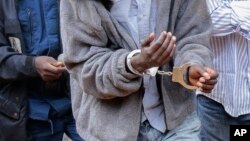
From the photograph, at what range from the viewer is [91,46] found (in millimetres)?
2348

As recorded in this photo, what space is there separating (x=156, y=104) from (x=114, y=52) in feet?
1.13

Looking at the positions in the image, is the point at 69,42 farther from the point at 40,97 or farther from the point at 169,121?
the point at 40,97

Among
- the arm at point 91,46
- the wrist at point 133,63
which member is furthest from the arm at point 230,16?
the wrist at point 133,63

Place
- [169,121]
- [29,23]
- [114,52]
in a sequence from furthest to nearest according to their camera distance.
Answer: [29,23]
[169,121]
[114,52]

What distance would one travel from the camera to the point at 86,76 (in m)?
2.30

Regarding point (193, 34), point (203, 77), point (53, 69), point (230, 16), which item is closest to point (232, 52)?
point (230, 16)

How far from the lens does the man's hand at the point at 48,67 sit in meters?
2.97

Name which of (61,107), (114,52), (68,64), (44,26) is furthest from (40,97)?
(114,52)

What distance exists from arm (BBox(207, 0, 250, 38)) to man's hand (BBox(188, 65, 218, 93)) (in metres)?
0.68

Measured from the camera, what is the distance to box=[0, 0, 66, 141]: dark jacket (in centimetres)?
303

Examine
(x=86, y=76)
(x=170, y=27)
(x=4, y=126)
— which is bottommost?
(x=4, y=126)

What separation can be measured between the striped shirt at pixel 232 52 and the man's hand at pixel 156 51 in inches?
31.3

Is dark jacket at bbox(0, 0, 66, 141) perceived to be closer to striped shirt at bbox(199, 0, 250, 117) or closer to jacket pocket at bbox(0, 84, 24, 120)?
jacket pocket at bbox(0, 84, 24, 120)

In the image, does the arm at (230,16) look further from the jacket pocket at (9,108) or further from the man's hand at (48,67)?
the jacket pocket at (9,108)
